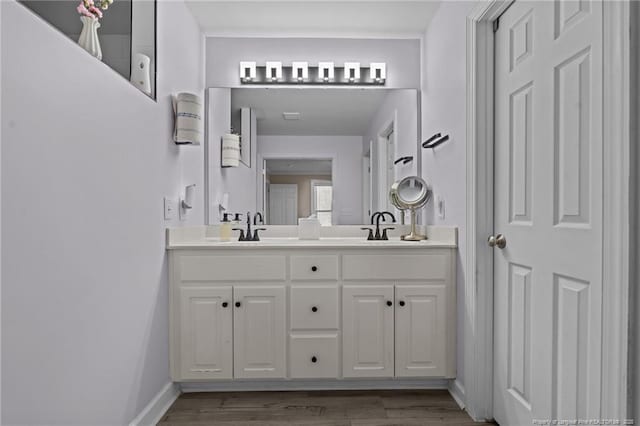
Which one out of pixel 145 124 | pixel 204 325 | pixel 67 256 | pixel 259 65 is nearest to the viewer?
pixel 67 256

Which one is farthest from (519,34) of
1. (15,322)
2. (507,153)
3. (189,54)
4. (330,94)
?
(15,322)

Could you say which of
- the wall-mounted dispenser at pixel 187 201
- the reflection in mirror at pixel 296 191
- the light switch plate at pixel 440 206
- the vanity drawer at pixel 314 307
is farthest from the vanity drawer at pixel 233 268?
the light switch plate at pixel 440 206

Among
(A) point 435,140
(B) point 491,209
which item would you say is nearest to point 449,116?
(A) point 435,140

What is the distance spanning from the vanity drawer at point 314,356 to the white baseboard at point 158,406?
2.09 ft

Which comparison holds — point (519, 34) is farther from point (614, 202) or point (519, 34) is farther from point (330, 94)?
point (330, 94)

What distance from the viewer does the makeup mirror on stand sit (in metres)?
2.73

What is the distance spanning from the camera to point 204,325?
2334 mm

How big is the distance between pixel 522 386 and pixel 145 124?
1.95 meters

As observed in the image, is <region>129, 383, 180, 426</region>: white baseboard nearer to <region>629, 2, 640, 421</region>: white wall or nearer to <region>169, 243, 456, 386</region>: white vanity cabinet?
<region>169, 243, 456, 386</region>: white vanity cabinet

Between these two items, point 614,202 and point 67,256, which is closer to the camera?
point 614,202

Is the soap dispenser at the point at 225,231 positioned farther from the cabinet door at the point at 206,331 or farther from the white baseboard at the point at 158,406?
the white baseboard at the point at 158,406

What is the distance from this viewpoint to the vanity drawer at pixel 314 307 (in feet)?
7.71

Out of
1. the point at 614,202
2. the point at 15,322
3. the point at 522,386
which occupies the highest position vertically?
the point at 614,202

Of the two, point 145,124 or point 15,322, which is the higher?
point 145,124
